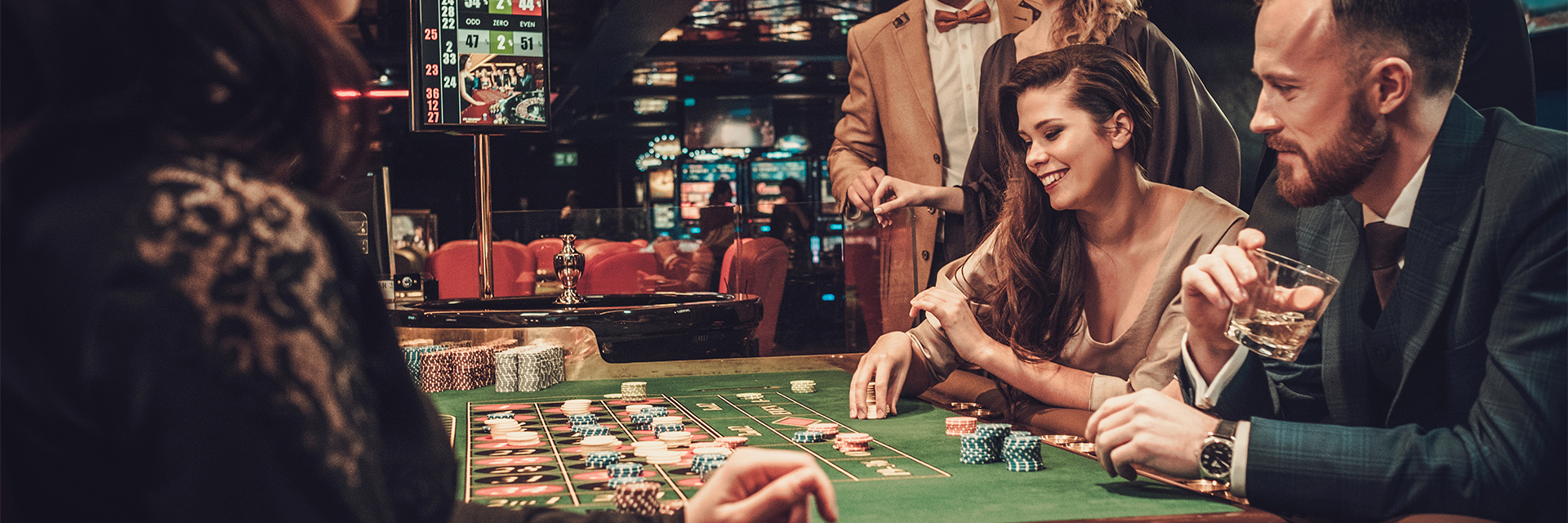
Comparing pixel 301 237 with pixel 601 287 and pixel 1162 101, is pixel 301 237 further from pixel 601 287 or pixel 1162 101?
pixel 601 287

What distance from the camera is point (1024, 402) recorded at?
91.1 inches

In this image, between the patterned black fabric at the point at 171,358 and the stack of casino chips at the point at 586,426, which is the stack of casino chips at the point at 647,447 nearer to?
the stack of casino chips at the point at 586,426

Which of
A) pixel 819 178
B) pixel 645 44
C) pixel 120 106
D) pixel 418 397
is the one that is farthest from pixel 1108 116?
pixel 819 178

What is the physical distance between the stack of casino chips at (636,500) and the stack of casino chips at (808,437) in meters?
0.59

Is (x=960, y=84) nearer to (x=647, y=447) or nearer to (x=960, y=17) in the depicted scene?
Answer: (x=960, y=17)

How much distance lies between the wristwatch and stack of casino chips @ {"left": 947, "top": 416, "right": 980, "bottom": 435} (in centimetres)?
56

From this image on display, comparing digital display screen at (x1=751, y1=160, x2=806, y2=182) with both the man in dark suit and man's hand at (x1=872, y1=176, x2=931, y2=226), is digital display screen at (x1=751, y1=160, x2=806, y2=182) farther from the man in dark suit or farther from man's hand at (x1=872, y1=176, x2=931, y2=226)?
the man in dark suit

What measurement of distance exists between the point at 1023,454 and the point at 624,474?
0.59 metres

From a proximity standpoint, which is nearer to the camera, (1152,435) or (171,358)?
(171,358)

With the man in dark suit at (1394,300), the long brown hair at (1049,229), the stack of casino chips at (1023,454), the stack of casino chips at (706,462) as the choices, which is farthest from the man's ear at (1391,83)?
the stack of casino chips at (706,462)

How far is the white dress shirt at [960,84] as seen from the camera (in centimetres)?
337

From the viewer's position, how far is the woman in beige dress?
225 centimetres

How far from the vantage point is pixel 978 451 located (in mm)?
1629

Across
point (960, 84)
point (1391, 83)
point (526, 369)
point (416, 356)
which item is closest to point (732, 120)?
point (960, 84)
